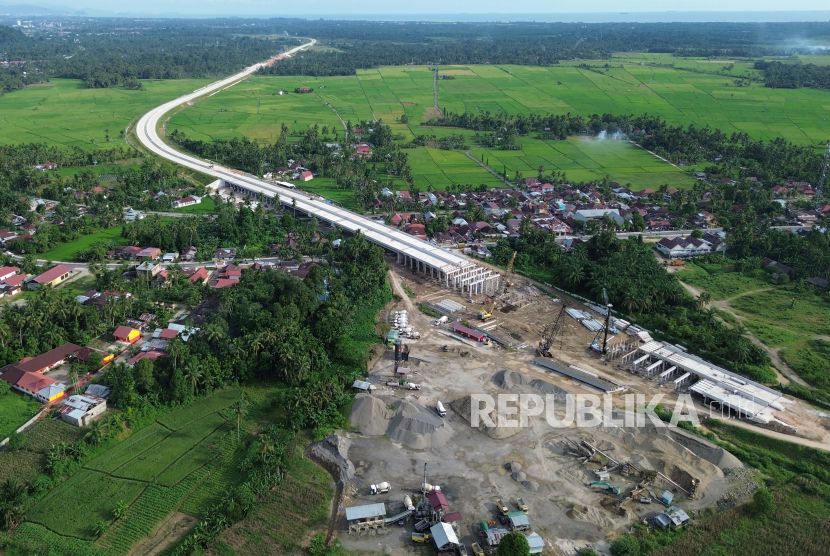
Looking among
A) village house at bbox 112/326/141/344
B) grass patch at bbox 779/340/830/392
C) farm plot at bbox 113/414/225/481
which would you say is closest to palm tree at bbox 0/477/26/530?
farm plot at bbox 113/414/225/481

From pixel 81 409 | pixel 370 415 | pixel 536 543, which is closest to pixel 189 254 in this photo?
pixel 81 409

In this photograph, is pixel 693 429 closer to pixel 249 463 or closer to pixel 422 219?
pixel 249 463

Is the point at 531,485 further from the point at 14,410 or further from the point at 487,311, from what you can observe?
the point at 14,410

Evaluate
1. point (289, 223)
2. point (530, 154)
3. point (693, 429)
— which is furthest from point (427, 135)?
point (693, 429)

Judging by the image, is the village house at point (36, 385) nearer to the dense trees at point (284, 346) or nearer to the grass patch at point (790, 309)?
the dense trees at point (284, 346)

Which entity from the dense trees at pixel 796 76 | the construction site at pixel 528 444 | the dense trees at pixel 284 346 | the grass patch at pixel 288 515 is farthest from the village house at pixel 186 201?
the dense trees at pixel 796 76
